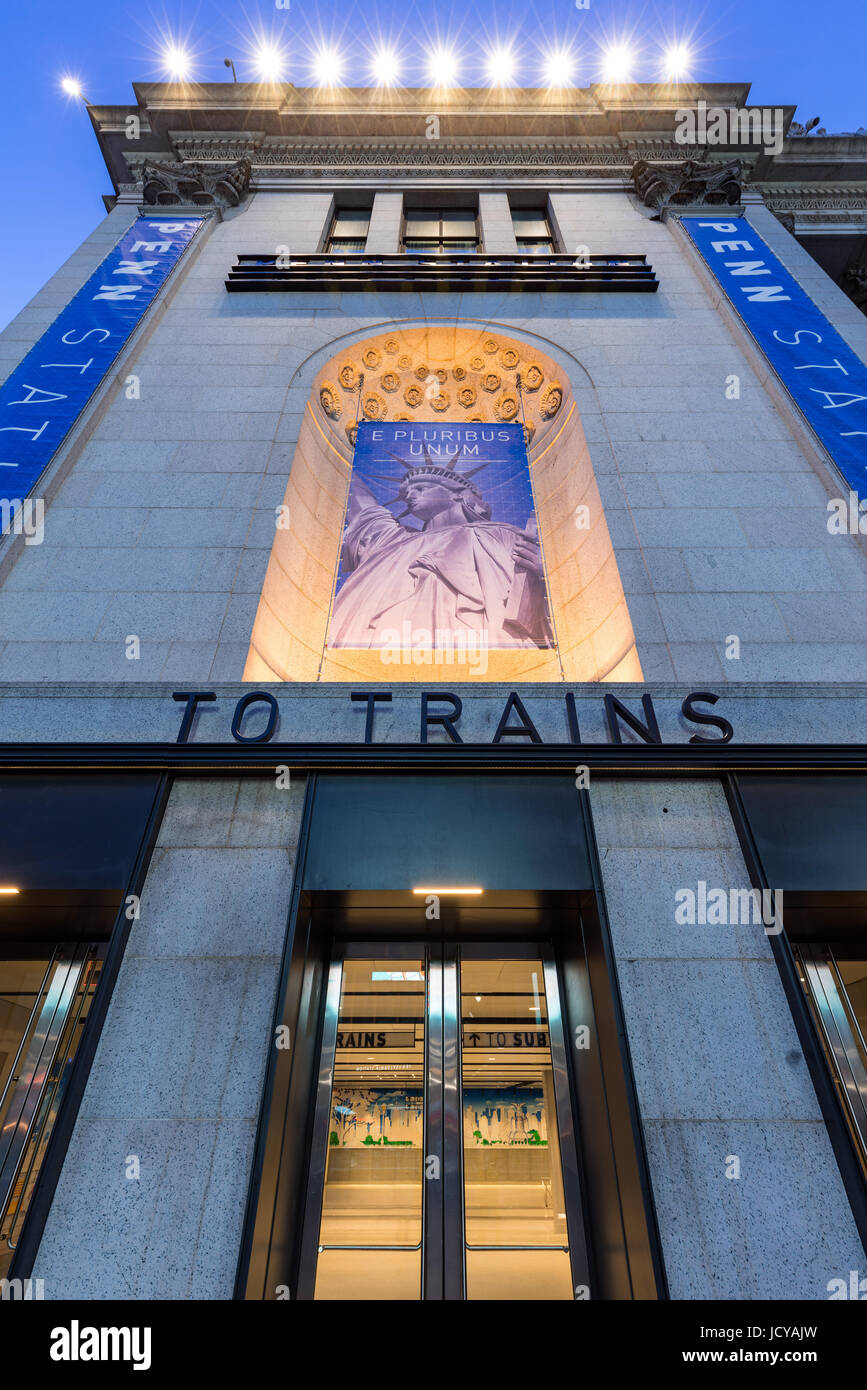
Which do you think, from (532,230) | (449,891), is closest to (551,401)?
(532,230)

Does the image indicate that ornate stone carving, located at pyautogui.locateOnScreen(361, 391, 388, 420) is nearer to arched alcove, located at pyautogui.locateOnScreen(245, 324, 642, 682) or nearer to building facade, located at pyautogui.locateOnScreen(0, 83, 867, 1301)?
arched alcove, located at pyautogui.locateOnScreen(245, 324, 642, 682)

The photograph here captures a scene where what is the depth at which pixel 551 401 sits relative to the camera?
1253 cm

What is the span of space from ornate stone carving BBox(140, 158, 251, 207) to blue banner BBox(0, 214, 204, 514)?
Result: 148 centimetres

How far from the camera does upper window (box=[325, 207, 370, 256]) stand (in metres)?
16.4

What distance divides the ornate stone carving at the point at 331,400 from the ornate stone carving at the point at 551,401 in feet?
11.7

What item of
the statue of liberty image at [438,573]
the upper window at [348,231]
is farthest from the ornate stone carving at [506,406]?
the upper window at [348,231]

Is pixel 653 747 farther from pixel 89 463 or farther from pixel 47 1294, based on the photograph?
pixel 89 463

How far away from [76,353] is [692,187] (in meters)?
13.8

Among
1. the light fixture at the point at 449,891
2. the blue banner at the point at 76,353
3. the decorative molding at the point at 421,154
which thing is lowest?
the light fixture at the point at 449,891

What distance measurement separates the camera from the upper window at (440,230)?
16562 mm

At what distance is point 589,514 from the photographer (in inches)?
413

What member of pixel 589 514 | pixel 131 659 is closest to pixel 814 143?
pixel 589 514

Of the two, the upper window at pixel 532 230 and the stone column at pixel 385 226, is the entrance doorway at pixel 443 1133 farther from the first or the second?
the upper window at pixel 532 230

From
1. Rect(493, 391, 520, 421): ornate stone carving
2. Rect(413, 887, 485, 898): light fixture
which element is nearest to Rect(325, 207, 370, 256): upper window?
Rect(493, 391, 520, 421): ornate stone carving
